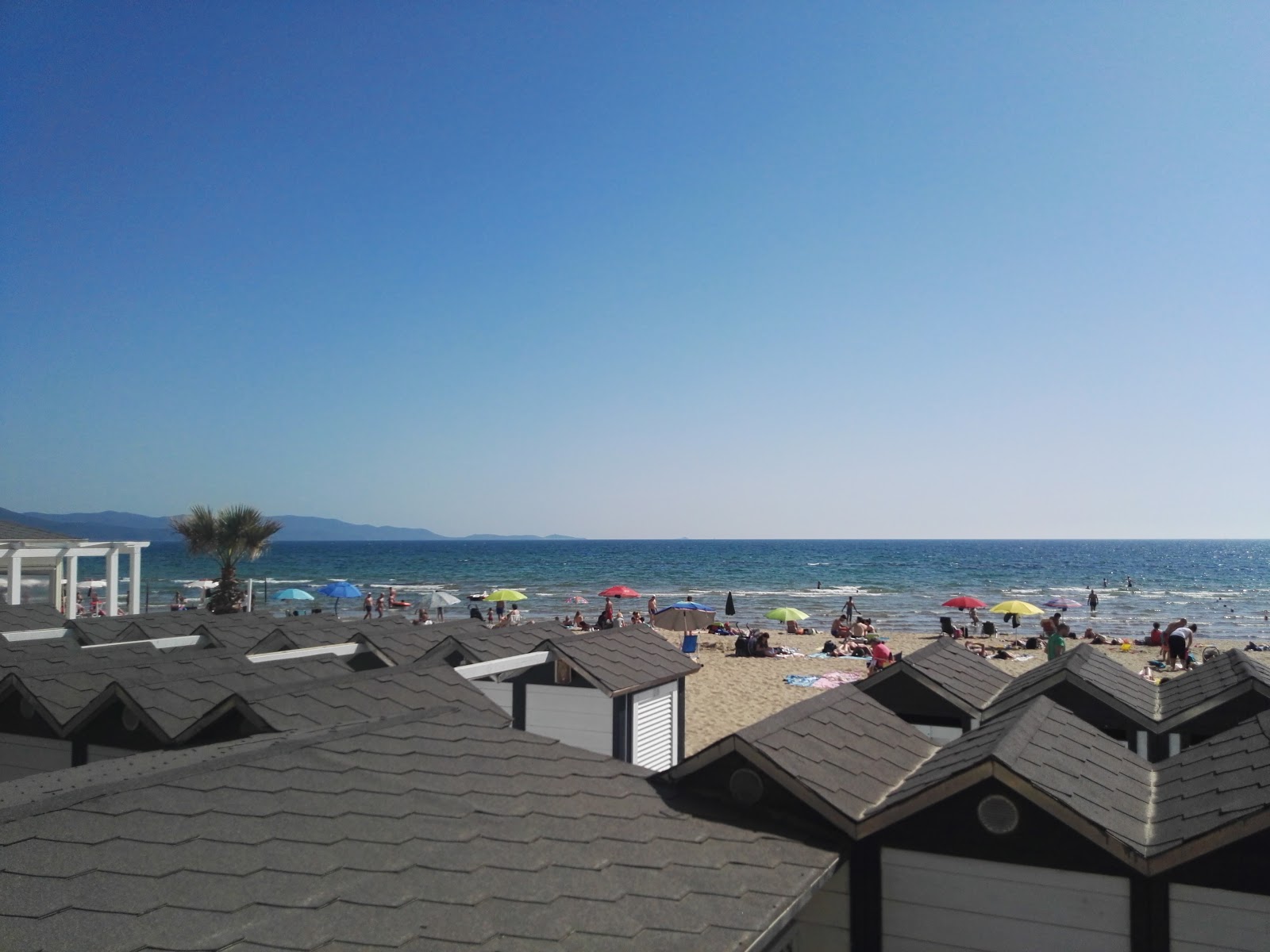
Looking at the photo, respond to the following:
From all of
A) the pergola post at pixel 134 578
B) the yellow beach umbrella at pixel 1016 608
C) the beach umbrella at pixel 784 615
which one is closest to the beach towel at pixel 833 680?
the beach umbrella at pixel 784 615

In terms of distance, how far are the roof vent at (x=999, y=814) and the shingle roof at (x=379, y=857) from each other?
96cm

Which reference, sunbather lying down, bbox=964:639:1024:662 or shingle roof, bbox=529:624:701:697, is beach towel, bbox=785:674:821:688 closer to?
sunbather lying down, bbox=964:639:1024:662

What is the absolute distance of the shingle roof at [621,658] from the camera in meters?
10.5

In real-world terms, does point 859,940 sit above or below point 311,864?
below

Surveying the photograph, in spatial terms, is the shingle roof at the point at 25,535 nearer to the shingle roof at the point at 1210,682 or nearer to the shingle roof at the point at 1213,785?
the shingle roof at the point at 1210,682

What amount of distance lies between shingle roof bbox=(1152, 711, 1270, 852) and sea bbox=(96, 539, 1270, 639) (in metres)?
39.1

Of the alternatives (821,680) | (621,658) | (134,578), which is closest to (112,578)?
(134,578)

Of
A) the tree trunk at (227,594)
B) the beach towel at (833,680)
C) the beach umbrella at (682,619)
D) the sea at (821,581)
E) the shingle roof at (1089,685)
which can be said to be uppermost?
the shingle roof at (1089,685)

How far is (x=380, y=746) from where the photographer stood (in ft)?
18.6

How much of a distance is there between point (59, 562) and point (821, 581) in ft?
232

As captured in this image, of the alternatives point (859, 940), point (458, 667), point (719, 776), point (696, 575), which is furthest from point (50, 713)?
point (696, 575)

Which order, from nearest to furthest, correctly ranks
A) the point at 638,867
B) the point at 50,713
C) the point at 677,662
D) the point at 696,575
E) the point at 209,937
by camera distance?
the point at 209,937, the point at 638,867, the point at 50,713, the point at 677,662, the point at 696,575

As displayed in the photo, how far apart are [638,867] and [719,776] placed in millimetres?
1452

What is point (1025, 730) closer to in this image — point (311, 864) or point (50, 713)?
point (311, 864)
